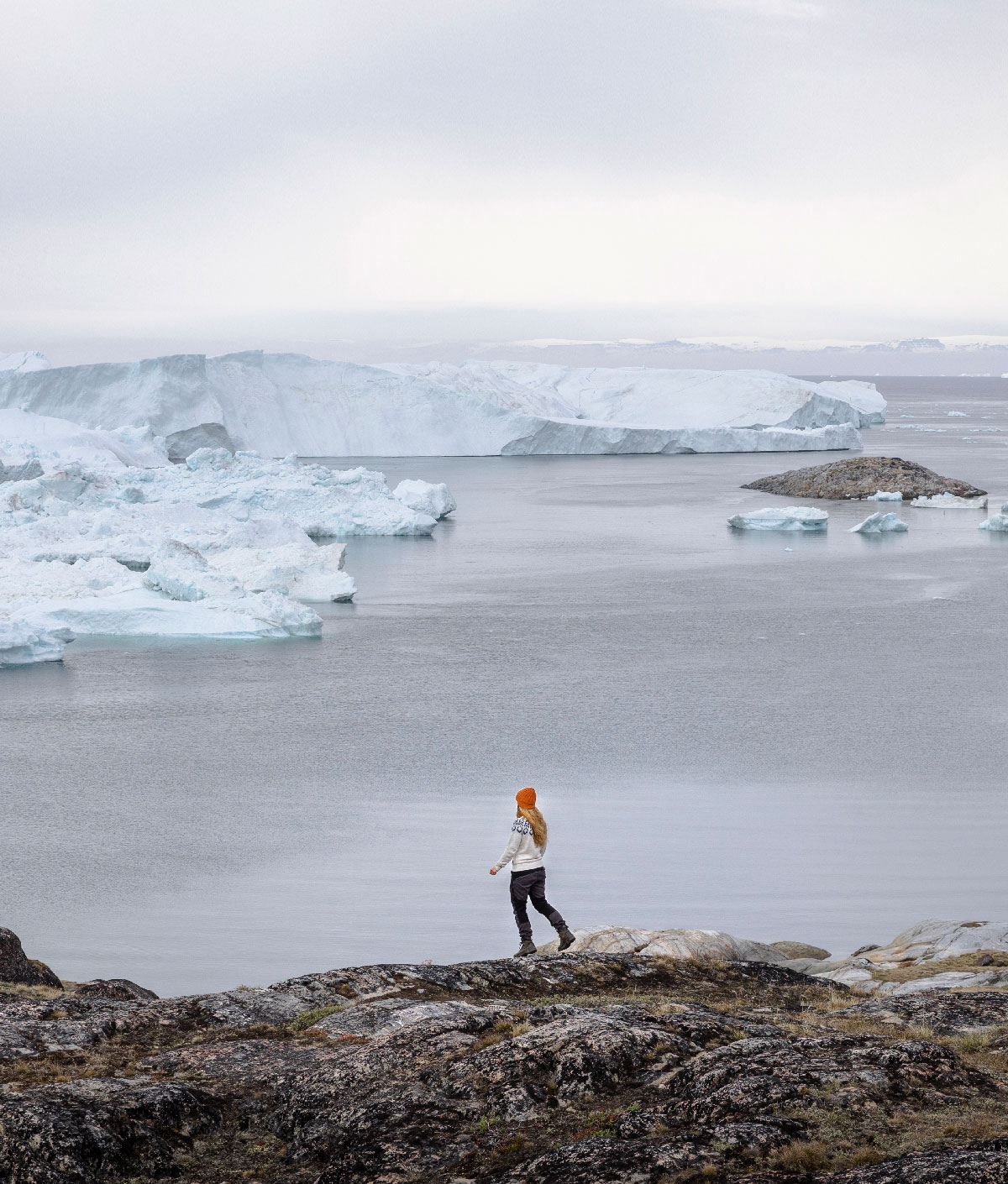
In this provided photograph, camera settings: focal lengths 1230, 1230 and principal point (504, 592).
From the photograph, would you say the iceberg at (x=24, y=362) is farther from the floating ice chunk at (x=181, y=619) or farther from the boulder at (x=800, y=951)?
the boulder at (x=800, y=951)

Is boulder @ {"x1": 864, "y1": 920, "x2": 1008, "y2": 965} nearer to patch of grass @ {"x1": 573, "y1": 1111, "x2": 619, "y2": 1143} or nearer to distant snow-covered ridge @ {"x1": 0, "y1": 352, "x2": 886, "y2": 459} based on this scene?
patch of grass @ {"x1": 573, "y1": 1111, "x2": 619, "y2": 1143}

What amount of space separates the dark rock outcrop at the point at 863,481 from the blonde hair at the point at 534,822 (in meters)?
40.4

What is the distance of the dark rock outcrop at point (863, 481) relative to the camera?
4450cm

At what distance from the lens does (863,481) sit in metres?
46.2

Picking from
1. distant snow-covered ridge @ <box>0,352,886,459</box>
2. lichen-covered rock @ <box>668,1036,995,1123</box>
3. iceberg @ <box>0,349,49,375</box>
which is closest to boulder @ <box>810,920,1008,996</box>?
lichen-covered rock @ <box>668,1036,995,1123</box>

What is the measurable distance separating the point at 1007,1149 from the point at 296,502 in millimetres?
33745

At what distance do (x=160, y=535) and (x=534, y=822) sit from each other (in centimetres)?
2301

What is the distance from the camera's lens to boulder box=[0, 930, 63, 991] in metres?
6.14

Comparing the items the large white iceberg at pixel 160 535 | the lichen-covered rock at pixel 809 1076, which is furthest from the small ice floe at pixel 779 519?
the lichen-covered rock at pixel 809 1076

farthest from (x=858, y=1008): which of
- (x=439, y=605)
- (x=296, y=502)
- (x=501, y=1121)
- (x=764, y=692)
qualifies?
(x=296, y=502)

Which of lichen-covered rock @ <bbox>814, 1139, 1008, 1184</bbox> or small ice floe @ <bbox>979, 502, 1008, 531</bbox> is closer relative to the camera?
lichen-covered rock @ <bbox>814, 1139, 1008, 1184</bbox>

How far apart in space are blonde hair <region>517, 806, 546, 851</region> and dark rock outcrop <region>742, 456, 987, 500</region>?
40356 millimetres

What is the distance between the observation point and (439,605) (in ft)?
80.9

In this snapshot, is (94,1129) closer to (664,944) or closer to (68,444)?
(664,944)
